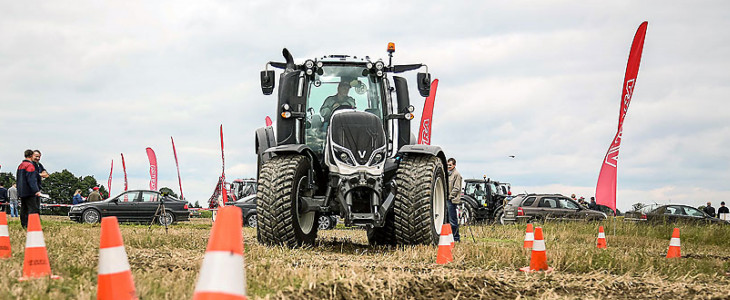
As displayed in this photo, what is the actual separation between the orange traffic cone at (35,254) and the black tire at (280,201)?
2.94 m

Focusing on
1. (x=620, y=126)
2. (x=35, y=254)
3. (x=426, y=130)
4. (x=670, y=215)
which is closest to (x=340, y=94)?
(x=35, y=254)

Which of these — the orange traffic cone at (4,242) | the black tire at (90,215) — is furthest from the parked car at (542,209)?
the orange traffic cone at (4,242)

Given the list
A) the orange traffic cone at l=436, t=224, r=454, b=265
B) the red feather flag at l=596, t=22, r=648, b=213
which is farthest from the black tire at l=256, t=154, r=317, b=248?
the red feather flag at l=596, t=22, r=648, b=213

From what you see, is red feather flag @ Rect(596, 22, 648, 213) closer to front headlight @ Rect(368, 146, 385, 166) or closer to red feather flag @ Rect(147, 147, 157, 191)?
front headlight @ Rect(368, 146, 385, 166)

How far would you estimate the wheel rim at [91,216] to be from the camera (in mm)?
23473

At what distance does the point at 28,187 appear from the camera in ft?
40.5

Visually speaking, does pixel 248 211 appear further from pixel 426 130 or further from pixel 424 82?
pixel 424 82

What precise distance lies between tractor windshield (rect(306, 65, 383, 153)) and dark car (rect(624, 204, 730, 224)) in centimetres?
1465

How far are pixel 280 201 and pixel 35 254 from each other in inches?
125

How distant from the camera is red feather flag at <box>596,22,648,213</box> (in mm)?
15961

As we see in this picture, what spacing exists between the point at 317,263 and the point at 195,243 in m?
2.94

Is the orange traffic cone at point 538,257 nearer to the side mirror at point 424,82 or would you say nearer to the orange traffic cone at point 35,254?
the side mirror at point 424,82

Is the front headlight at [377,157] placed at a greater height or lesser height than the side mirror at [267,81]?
lesser

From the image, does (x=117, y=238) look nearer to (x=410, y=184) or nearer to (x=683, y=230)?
(x=410, y=184)
